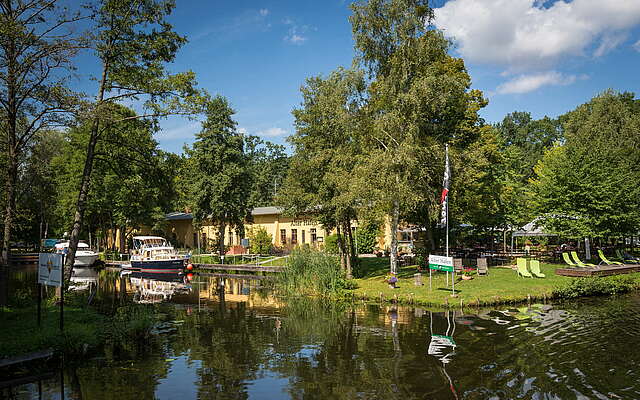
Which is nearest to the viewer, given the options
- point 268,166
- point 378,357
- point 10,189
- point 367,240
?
point 378,357

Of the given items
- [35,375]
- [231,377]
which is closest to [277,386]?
[231,377]

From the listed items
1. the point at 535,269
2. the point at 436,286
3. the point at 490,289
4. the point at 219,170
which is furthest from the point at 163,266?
the point at 535,269

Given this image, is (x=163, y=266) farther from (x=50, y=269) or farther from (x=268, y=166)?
(x=268, y=166)

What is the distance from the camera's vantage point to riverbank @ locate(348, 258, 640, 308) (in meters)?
17.7

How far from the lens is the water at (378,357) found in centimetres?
888

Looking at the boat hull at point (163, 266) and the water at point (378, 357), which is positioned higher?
the boat hull at point (163, 266)

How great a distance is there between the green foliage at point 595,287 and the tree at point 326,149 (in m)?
9.77

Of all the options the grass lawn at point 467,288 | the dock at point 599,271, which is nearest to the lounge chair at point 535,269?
the grass lawn at point 467,288

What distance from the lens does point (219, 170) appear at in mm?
36688

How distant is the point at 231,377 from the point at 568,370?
7.34 m

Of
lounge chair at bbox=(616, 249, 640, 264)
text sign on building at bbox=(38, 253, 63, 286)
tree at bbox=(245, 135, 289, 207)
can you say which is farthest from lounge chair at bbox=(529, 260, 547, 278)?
tree at bbox=(245, 135, 289, 207)

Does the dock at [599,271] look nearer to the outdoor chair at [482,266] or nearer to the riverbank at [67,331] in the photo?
the outdoor chair at [482,266]

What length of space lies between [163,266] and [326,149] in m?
17.4

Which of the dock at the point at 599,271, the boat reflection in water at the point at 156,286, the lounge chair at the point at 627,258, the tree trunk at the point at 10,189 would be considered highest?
the tree trunk at the point at 10,189
